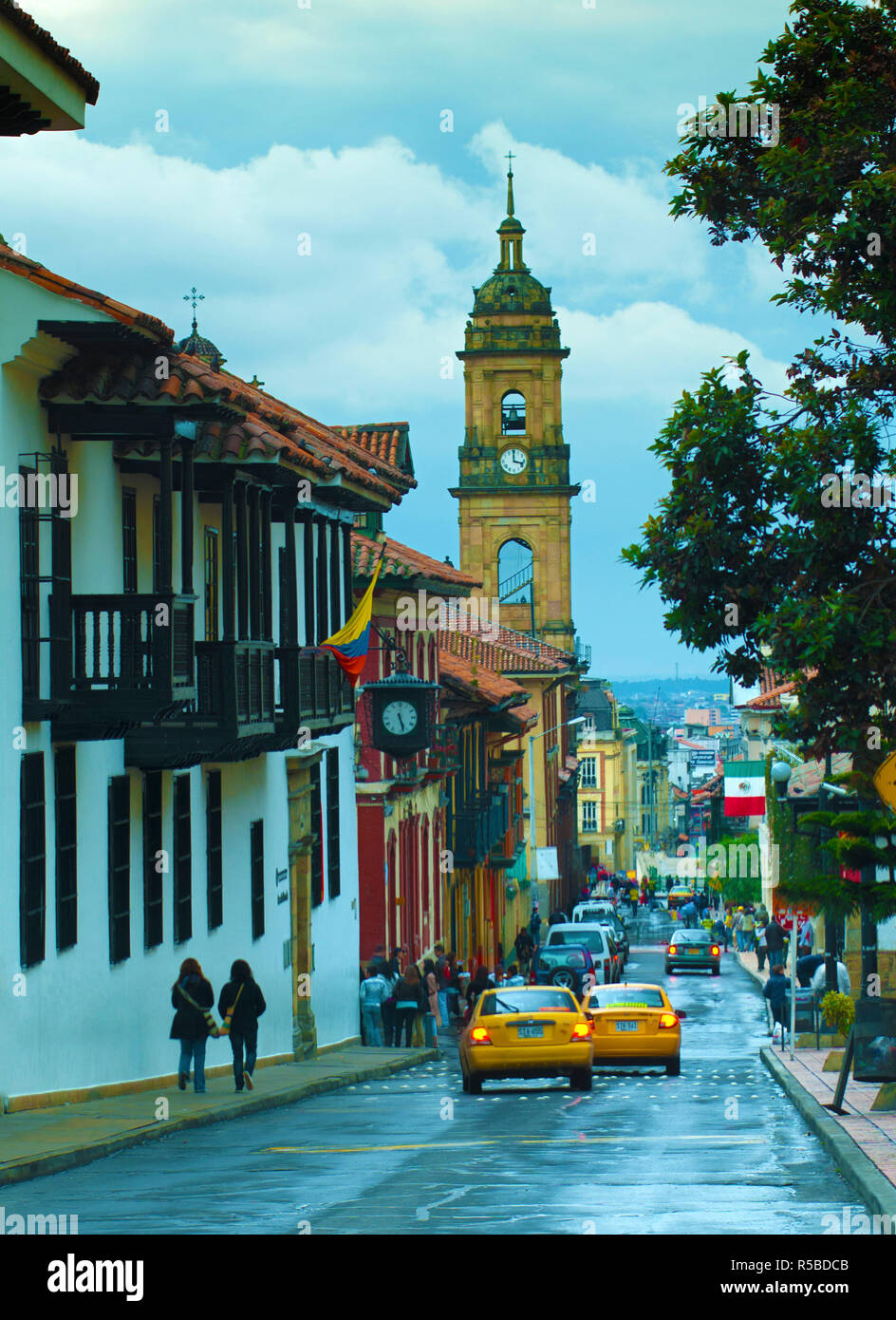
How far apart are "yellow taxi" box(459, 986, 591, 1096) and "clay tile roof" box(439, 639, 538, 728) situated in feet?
90.4

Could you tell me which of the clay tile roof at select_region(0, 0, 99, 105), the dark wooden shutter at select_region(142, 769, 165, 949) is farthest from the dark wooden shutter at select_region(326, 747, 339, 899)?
the clay tile roof at select_region(0, 0, 99, 105)

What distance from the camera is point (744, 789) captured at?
201ft

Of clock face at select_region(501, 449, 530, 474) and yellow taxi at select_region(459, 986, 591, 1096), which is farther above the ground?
clock face at select_region(501, 449, 530, 474)

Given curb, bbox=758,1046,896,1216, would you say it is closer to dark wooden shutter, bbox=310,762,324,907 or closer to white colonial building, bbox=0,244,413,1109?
white colonial building, bbox=0,244,413,1109

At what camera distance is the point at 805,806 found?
3155 cm

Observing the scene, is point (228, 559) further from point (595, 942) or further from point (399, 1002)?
point (595, 942)

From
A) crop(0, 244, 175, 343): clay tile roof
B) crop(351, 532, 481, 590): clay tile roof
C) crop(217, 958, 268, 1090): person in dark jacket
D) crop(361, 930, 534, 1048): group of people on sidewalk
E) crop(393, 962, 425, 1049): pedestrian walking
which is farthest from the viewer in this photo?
crop(351, 532, 481, 590): clay tile roof

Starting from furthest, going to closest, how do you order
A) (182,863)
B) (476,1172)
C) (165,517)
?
(182,863)
(165,517)
(476,1172)

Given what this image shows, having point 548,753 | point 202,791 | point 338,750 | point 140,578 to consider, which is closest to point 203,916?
point 202,791

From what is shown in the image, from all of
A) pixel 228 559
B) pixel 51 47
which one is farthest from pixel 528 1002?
pixel 51 47

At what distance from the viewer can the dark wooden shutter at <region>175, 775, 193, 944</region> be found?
23.7 meters

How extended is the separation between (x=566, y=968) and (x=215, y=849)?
22.1 meters

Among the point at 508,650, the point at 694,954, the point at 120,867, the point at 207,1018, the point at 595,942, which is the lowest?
the point at 694,954

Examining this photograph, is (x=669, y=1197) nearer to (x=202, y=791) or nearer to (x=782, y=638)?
(x=782, y=638)
